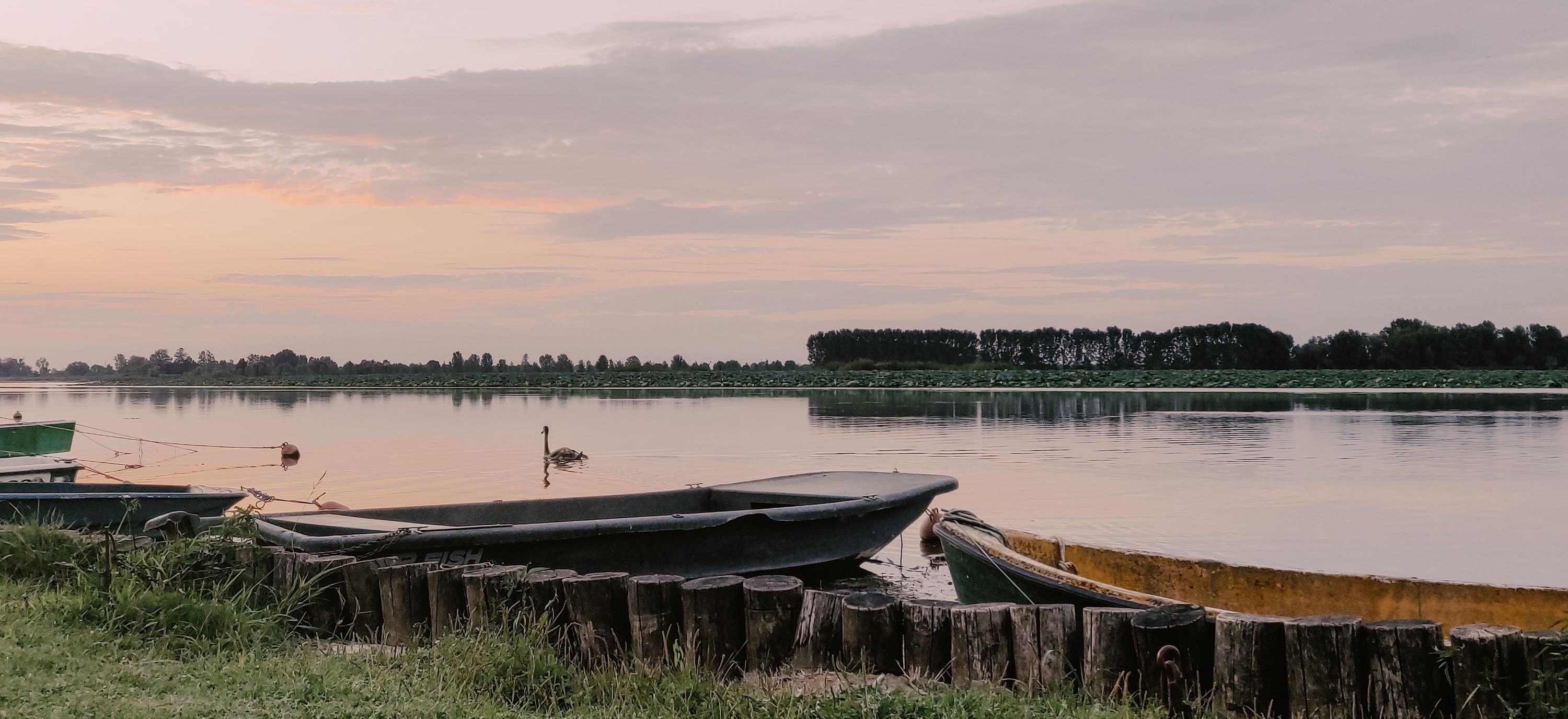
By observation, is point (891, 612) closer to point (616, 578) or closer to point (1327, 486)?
point (616, 578)

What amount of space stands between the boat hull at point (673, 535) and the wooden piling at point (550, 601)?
177 centimetres

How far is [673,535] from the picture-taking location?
34.5 feet

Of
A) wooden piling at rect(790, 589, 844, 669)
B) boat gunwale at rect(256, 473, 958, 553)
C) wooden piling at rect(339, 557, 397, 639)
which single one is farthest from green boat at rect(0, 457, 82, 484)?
wooden piling at rect(790, 589, 844, 669)

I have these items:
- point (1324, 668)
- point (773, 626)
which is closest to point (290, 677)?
point (773, 626)

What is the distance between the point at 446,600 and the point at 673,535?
3.56m

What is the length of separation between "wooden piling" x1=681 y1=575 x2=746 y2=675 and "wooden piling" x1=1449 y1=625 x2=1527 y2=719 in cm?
358

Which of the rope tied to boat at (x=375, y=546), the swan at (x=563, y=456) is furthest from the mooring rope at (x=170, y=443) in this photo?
the rope tied to boat at (x=375, y=546)

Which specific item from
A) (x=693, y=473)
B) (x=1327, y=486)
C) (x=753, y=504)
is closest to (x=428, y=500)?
(x=693, y=473)

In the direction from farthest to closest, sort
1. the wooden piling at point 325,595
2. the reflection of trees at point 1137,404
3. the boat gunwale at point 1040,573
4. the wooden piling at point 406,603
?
the reflection of trees at point 1137,404 < the wooden piling at point 325,595 < the wooden piling at point 406,603 < the boat gunwale at point 1040,573

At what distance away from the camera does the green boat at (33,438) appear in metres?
20.8

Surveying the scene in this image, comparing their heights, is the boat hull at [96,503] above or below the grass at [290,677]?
above

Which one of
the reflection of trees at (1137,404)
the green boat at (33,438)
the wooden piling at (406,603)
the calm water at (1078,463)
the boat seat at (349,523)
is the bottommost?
the calm water at (1078,463)

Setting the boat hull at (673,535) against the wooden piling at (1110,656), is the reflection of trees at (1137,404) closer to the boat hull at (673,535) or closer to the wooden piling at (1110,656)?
the boat hull at (673,535)

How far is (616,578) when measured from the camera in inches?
261
